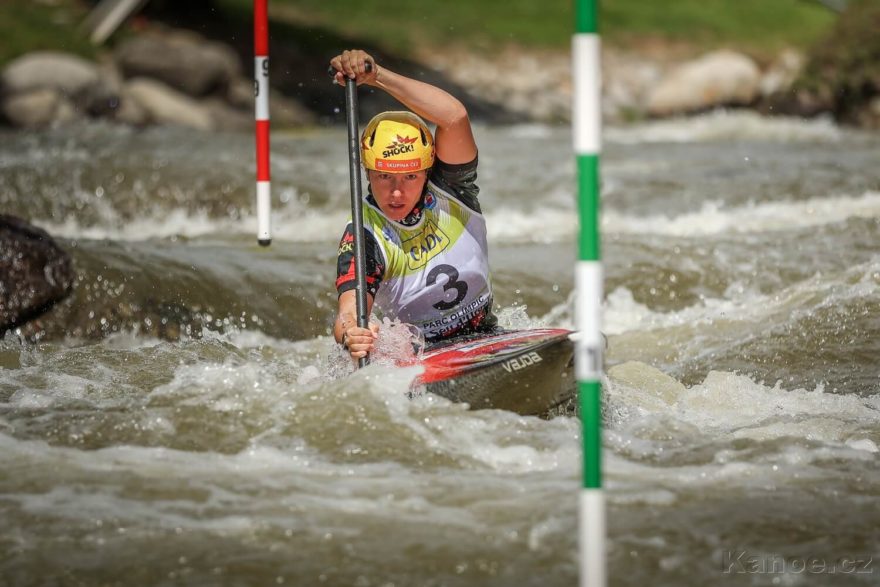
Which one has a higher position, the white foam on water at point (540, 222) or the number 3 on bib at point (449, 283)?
the white foam on water at point (540, 222)

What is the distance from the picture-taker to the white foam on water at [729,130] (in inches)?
627

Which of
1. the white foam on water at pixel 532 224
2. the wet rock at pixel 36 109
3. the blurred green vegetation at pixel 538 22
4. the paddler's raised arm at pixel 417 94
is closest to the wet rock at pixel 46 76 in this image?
the wet rock at pixel 36 109

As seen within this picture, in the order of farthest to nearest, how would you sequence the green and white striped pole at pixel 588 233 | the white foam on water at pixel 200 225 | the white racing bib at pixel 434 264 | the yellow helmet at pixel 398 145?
the white foam on water at pixel 200 225, the white racing bib at pixel 434 264, the yellow helmet at pixel 398 145, the green and white striped pole at pixel 588 233

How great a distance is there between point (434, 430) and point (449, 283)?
79 centimetres

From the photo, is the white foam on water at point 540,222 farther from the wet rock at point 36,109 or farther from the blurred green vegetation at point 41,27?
the blurred green vegetation at point 41,27

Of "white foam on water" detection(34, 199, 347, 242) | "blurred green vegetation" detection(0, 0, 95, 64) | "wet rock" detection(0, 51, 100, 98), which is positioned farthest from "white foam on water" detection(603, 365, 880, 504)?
"blurred green vegetation" detection(0, 0, 95, 64)

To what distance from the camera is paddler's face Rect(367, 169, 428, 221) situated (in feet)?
15.8

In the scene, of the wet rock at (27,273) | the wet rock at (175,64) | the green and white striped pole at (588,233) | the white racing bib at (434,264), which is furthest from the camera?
the wet rock at (175,64)

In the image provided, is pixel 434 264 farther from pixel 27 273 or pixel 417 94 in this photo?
pixel 27 273

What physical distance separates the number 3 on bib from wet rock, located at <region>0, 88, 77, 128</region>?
1128 cm

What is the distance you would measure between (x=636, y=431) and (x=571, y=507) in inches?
34.5

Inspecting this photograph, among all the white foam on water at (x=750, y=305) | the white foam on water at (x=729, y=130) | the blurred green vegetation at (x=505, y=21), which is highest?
the blurred green vegetation at (x=505, y=21)

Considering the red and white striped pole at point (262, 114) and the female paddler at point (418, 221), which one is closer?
the female paddler at point (418, 221)

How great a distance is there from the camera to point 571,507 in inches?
152
